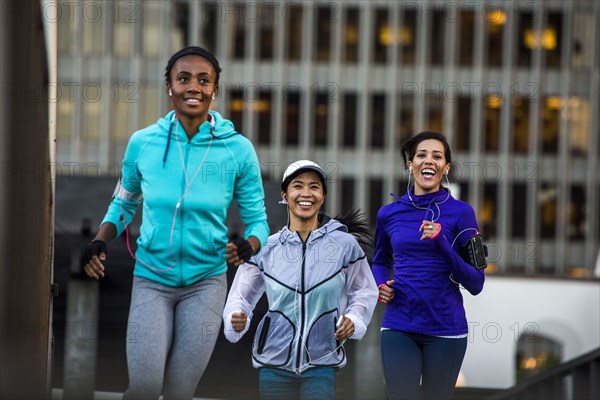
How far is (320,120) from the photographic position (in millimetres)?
46656

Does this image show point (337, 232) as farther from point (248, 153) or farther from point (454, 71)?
point (454, 71)

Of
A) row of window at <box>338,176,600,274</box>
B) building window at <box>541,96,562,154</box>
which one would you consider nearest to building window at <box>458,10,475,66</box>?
building window at <box>541,96,562,154</box>

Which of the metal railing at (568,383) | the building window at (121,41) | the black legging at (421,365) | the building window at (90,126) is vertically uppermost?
the building window at (121,41)

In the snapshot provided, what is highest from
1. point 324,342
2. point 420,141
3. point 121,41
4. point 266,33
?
point 266,33

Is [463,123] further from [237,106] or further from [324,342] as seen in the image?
[324,342]

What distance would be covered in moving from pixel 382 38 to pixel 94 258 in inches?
1664

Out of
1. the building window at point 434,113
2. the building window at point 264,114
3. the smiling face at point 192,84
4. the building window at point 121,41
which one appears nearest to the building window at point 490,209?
the building window at point 434,113

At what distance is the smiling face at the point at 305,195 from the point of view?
5.45 m

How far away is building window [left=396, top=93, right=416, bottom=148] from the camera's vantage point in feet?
153

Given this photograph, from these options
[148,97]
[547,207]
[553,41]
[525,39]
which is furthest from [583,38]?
[148,97]

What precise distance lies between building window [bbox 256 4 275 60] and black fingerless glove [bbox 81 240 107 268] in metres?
41.5

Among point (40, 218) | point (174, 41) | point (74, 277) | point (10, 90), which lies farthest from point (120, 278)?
point (174, 41)

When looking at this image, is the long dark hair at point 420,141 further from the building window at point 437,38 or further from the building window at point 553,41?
the building window at point 553,41

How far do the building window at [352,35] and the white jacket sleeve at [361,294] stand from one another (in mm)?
41442
